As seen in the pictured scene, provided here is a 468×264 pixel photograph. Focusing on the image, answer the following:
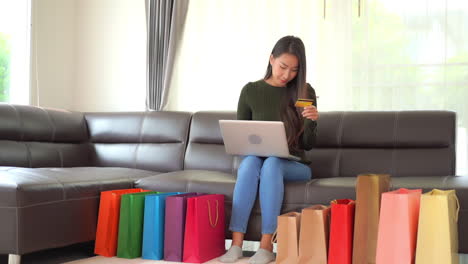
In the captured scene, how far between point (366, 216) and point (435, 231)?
Result: 30 centimetres

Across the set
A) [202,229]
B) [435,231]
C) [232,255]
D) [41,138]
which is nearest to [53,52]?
[41,138]

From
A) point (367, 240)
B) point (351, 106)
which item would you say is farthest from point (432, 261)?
point (351, 106)

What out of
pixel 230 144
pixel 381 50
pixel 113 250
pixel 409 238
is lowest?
pixel 113 250

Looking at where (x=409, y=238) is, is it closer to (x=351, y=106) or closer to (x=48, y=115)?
(x=351, y=106)

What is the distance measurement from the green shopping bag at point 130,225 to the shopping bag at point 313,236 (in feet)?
2.78

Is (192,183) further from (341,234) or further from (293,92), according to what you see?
(341,234)

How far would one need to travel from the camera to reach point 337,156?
3.61 metres

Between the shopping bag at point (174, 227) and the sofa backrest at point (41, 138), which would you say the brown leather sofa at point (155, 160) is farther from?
the shopping bag at point (174, 227)

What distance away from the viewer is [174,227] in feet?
9.87

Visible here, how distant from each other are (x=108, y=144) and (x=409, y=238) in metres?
2.37

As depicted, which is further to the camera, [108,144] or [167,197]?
[108,144]

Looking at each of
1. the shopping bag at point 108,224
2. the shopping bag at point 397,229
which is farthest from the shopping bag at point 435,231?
the shopping bag at point 108,224

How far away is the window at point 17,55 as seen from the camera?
183 inches

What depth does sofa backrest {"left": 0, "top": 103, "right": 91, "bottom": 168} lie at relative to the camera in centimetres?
363
